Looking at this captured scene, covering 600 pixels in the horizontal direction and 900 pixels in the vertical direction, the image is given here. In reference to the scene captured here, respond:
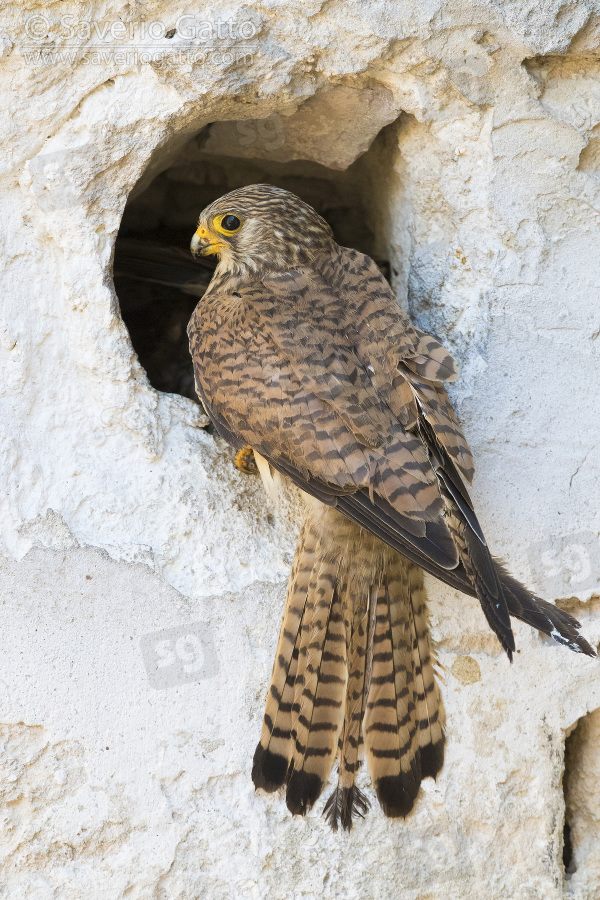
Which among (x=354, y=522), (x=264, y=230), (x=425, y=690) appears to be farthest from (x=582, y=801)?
(x=264, y=230)

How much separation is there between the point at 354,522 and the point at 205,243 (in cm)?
119

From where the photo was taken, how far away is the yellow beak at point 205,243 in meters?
Result: 2.80

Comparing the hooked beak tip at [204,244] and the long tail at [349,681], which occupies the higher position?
the hooked beak tip at [204,244]

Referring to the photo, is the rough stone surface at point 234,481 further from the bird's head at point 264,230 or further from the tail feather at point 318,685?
the bird's head at point 264,230

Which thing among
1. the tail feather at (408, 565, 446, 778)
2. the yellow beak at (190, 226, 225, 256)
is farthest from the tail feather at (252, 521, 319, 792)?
the yellow beak at (190, 226, 225, 256)

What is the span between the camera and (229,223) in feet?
9.09

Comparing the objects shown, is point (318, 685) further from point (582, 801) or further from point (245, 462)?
point (582, 801)

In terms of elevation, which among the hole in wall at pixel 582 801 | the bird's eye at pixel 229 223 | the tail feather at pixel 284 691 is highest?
the bird's eye at pixel 229 223

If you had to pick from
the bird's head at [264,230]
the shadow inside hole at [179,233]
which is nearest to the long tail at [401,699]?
the bird's head at [264,230]

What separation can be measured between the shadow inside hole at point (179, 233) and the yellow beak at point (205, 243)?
0.54 meters

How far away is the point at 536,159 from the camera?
99.0 inches

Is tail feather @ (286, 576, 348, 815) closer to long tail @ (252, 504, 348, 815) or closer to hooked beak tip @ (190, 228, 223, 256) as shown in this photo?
long tail @ (252, 504, 348, 815)

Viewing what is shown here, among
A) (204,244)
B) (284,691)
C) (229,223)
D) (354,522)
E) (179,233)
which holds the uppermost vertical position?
(229,223)

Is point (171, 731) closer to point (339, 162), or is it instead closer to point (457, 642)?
point (457, 642)
